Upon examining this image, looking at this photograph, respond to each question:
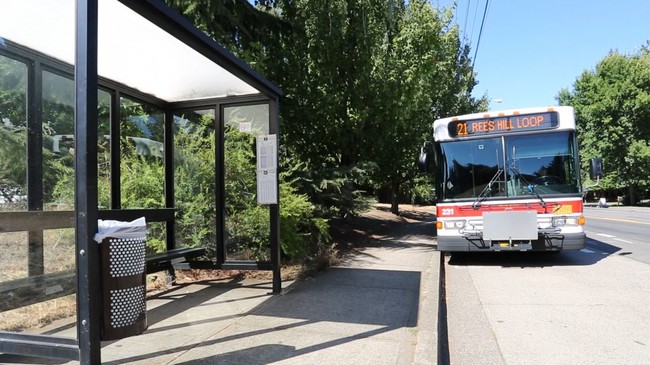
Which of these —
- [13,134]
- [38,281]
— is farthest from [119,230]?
[13,134]

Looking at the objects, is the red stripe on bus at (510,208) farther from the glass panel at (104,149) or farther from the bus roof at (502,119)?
the glass panel at (104,149)

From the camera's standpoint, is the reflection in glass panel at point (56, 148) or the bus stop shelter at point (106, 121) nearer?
the bus stop shelter at point (106, 121)

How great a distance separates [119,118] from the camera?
20.4 feet

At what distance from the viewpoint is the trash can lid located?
9.96 feet

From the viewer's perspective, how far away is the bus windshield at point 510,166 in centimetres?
872

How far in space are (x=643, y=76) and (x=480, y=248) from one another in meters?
41.6

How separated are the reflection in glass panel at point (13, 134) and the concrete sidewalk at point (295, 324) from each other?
144cm

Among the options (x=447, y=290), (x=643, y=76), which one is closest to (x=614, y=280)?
(x=447, y=290)

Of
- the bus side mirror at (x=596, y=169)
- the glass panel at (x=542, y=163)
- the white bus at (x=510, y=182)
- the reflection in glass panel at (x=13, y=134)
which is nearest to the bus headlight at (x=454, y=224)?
the white bus at (x=510, y=182)

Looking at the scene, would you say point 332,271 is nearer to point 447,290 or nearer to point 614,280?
point 447,290

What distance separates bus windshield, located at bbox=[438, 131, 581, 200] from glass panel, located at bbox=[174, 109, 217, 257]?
4.56 metres

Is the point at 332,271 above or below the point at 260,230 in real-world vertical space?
below

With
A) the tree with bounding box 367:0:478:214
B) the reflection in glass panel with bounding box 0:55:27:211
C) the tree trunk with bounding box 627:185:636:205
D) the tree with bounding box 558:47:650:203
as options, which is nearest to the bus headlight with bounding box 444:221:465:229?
the tree with bounding box 367:0:478:214

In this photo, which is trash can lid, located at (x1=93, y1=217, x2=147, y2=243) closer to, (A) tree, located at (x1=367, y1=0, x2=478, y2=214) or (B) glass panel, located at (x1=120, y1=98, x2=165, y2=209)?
(B) glass panel, located at (x1=120, y1=98, x2=165, y2=209)
